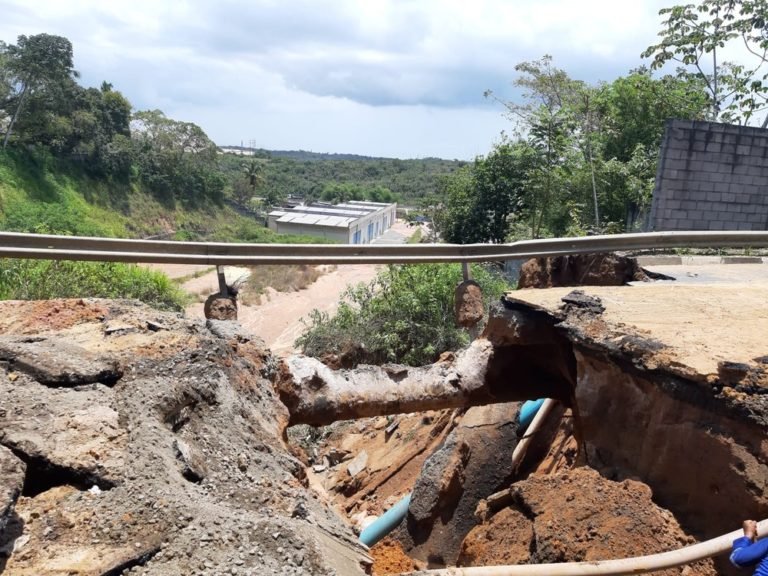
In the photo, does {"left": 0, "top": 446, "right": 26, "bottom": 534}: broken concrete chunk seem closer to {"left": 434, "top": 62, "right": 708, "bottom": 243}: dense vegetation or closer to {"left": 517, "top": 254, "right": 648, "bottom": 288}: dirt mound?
{"left": 517, "top": 254, "right": 648, "bottom": 288}: dirt mound

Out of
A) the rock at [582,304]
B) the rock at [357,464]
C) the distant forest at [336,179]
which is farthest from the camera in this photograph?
the distant forest at [336,179]

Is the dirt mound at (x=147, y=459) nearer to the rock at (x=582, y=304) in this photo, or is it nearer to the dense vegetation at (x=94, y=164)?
the rock at (x=582, y=304)

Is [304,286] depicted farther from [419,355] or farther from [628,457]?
[628,457]

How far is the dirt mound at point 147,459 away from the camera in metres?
2.28

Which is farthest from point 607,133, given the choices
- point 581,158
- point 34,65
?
point 34,65

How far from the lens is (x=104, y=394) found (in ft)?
10.3

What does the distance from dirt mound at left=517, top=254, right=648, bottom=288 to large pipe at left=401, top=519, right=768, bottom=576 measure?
3647 mm

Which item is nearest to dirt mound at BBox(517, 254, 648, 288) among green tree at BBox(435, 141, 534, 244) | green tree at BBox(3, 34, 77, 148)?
green tree at BBox(435, 141, 534, 244)

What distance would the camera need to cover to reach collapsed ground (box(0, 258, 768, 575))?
7.82 ft

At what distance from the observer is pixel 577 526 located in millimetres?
3604

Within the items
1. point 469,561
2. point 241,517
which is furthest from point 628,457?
point 241,517

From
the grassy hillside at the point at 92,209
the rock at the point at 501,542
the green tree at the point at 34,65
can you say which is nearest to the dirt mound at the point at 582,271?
the rock at the point at 501,542

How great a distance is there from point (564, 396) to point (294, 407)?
2.36 metres

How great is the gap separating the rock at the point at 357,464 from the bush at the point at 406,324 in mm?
3147
